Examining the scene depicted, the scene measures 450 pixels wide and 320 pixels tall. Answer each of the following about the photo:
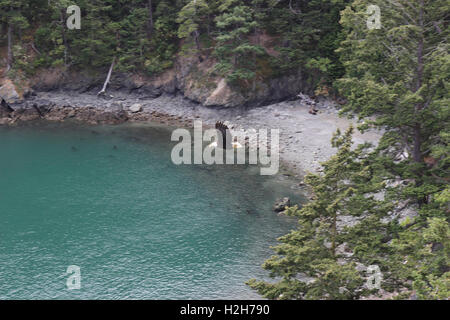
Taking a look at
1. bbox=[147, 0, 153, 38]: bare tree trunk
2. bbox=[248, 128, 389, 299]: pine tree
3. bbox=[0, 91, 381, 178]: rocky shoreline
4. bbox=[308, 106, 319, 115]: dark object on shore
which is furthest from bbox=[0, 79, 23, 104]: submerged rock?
bbox=[248, 128, 389, 299]: pine tree

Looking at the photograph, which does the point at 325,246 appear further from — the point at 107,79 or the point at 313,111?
the point at 107,79

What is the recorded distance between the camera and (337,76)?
188 feet

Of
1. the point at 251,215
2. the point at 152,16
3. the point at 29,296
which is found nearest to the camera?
the point at 29,296

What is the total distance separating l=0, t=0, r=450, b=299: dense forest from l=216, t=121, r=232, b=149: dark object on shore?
7.67 m

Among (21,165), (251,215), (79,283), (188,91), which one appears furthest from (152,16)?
(79,283)

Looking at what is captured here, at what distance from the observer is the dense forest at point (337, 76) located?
20.9 meters

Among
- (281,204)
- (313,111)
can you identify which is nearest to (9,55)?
(313,111)

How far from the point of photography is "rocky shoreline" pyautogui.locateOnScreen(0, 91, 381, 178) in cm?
5256

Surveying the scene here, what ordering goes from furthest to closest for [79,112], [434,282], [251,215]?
[79,112], [251,215], [434,282]

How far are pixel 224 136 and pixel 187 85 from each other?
13.8 metres

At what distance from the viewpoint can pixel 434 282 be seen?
58.8 feet

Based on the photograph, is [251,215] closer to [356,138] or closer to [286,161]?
[286,161]

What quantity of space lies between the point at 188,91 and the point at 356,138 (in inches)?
987

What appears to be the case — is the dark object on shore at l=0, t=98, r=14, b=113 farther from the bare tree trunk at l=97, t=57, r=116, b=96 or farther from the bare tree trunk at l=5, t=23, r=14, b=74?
the bare tree trunk at l=97, t=57, r=116, b=96
